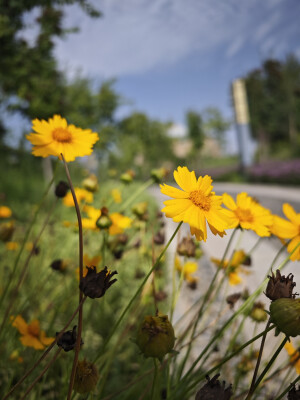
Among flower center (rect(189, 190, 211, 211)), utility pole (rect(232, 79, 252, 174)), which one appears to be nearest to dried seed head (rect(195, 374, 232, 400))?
flower center (rect(189, 190, 211, 211))

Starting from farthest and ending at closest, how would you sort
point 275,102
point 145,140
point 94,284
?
1. point 275,102
2. point 145,140
3. point 94,284

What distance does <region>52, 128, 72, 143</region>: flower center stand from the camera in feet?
1.51

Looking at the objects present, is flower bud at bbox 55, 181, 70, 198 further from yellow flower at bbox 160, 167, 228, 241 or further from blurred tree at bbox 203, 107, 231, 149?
blurred tree at bbox 203, 107, 231, 149

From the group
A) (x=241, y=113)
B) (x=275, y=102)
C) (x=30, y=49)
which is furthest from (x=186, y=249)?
(x=275, y=102)

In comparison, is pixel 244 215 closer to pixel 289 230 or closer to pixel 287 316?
pixel 289 230

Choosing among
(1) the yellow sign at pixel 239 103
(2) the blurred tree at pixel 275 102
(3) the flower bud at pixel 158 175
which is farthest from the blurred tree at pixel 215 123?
(3) the flower bud at pixel 158 175

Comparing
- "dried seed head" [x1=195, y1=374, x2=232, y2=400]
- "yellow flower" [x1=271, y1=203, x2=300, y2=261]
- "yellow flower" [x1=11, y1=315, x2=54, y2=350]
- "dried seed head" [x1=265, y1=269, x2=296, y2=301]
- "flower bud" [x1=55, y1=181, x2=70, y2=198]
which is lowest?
"dried seed head" [x1=195, y1=374, x2=232, y2=400]

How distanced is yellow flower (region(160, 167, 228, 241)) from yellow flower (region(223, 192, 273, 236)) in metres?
0.09

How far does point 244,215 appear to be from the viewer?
0.46 metres

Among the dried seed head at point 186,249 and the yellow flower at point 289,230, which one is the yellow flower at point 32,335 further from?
the yellow flower at point 289,230

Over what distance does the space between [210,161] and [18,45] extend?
18.2 metres

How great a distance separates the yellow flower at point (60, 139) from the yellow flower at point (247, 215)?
229mm

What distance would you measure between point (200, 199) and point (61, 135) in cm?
25

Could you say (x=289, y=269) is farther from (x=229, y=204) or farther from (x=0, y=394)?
(x=0, y=394)
